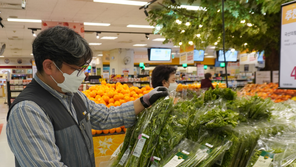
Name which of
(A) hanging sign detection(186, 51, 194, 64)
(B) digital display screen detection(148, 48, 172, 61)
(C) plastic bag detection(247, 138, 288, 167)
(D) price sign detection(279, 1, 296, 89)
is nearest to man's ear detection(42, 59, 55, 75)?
(C) plastic bag detection(247, 138, 288, 167)

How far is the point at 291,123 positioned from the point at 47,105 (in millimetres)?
1334

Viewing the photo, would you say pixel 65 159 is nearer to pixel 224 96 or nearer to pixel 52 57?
pixel 52 57

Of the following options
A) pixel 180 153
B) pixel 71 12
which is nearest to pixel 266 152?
pixel 180 153

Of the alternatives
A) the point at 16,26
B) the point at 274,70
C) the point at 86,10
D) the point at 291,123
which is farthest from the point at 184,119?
the point at 16,26

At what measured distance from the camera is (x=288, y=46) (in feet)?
6.59

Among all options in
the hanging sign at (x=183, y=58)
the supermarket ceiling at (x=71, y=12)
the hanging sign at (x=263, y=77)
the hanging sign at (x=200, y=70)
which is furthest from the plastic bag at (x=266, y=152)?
the hanging sign at (x=200, y=70)

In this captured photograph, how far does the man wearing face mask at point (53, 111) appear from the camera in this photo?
1048 millimetres

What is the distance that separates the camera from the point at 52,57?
3.82 feet

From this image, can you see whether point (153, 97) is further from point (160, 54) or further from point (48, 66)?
point (160, 54)

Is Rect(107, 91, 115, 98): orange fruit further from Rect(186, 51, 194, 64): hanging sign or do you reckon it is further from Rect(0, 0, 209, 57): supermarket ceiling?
Rect(186, 51, 194, 64): hanging sign

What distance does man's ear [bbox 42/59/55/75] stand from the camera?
1.18 m

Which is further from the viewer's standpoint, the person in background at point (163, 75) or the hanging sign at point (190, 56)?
the hanging sign at point (190, 56)

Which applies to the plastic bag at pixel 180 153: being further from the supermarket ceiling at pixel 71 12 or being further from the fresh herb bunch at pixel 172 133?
the supermarket ceiling at pixel 71 12

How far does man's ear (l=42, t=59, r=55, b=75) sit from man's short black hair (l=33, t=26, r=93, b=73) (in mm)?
17
